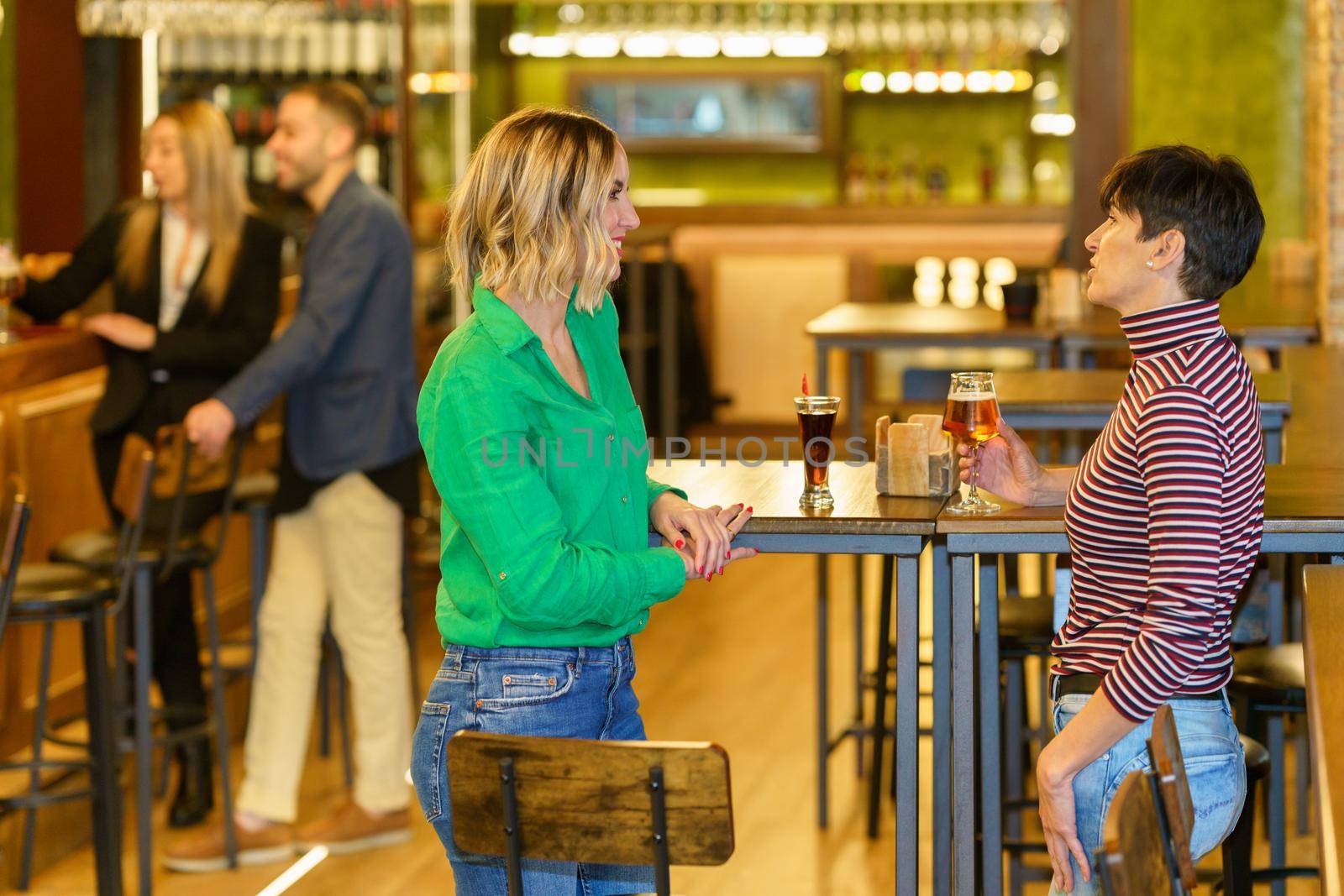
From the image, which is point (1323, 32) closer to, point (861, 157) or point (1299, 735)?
point (1299, 735)

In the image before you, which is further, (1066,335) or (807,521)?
(1066,335)

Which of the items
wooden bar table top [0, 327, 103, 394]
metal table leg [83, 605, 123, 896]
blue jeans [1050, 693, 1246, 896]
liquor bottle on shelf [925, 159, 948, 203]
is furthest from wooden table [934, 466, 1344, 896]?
liquor bottle on shelf [925, 159, 948, 203]

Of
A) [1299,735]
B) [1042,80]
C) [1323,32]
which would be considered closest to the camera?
[1299,735]

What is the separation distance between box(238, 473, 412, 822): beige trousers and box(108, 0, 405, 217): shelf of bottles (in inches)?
132

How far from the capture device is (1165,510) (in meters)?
1.86

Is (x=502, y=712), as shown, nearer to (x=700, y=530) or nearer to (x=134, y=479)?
(x=700, y=530)

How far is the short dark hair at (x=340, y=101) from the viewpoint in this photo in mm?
3949

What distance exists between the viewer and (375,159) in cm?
713

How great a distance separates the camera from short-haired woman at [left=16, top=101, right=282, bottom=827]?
4.05 metres

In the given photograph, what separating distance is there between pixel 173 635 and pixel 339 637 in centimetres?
46

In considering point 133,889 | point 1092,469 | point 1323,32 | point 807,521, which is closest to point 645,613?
point 807,521

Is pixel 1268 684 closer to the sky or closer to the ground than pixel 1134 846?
closer to the ground

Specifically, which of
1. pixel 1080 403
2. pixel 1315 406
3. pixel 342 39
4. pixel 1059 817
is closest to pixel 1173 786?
pixel 1059 817

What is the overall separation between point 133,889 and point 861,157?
7531 millimetres
